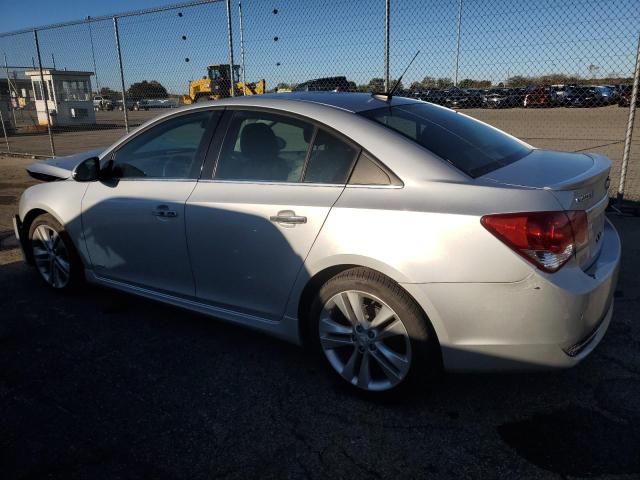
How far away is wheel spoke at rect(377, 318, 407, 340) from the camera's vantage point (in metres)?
2.47

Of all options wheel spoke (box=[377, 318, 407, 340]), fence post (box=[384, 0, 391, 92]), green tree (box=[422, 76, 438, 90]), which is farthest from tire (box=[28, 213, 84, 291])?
green tree (box=[422, 76, 438, 90])

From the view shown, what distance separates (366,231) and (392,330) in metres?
0.51

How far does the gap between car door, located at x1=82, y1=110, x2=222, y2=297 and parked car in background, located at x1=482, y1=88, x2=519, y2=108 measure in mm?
6219

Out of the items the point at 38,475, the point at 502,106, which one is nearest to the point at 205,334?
the point at 38,475

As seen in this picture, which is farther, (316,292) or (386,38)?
(386,38)

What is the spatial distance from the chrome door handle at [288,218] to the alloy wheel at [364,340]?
0.43 metres

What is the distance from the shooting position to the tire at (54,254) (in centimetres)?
407

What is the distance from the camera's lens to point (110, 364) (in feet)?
10.4

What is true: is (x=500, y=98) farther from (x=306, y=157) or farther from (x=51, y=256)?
(x=51, y=256)

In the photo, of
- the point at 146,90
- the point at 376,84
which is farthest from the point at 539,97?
the point at 146,90

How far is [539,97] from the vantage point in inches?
369

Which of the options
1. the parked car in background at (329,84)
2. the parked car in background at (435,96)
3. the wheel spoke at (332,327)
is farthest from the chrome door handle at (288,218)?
the parked car in background at (435,96)

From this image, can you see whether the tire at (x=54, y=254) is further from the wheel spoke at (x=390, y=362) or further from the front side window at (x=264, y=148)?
the wheel spoke at (x=390, y=362)

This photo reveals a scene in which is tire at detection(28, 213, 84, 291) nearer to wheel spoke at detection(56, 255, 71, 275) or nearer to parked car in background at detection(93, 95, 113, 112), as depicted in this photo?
wheel spoke at detection(56, 255, 71, 275)
